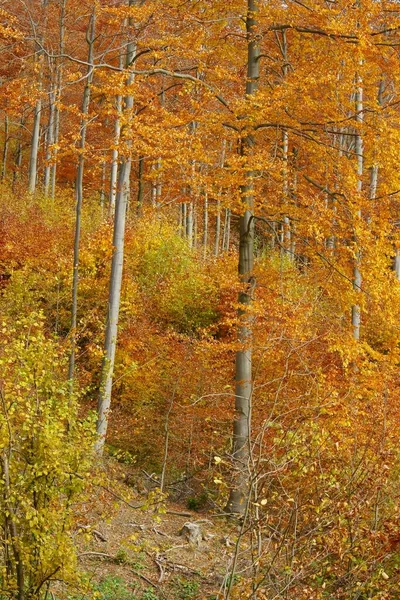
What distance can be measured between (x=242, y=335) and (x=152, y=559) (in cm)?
324

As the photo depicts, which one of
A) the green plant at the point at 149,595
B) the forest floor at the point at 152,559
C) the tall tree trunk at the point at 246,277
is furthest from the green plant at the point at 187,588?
the tall tree trunk at the point at 246,277

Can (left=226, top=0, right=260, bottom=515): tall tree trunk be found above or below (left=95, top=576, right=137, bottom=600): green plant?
above

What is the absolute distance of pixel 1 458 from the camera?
5.18m

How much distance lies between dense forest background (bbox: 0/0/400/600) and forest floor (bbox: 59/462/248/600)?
→ 31 cm

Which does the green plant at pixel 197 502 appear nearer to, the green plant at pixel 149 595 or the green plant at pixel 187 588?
the green plant at pixel 187 588

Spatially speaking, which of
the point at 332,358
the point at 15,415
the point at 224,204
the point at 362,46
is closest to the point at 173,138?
the point at 224,204

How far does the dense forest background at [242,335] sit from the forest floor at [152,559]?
31cm

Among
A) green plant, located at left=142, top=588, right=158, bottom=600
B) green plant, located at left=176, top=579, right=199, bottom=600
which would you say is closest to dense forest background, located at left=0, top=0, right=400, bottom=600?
green plant, located at left=176, top=579, right=199, bottom=600

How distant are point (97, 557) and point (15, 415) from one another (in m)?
4.25

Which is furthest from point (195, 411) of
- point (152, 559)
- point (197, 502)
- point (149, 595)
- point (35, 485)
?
point (35, 485)

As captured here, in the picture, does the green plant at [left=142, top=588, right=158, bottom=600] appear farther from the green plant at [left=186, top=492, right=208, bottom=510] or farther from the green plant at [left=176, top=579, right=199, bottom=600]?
the green plant at [left=186, top=492, right=208, bottom=510]

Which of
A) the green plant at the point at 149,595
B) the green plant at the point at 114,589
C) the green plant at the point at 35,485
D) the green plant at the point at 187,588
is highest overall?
the green plant at the point at 35,485

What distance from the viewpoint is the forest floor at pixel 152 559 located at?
8086 millimetres

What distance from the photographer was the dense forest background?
5.39 m
